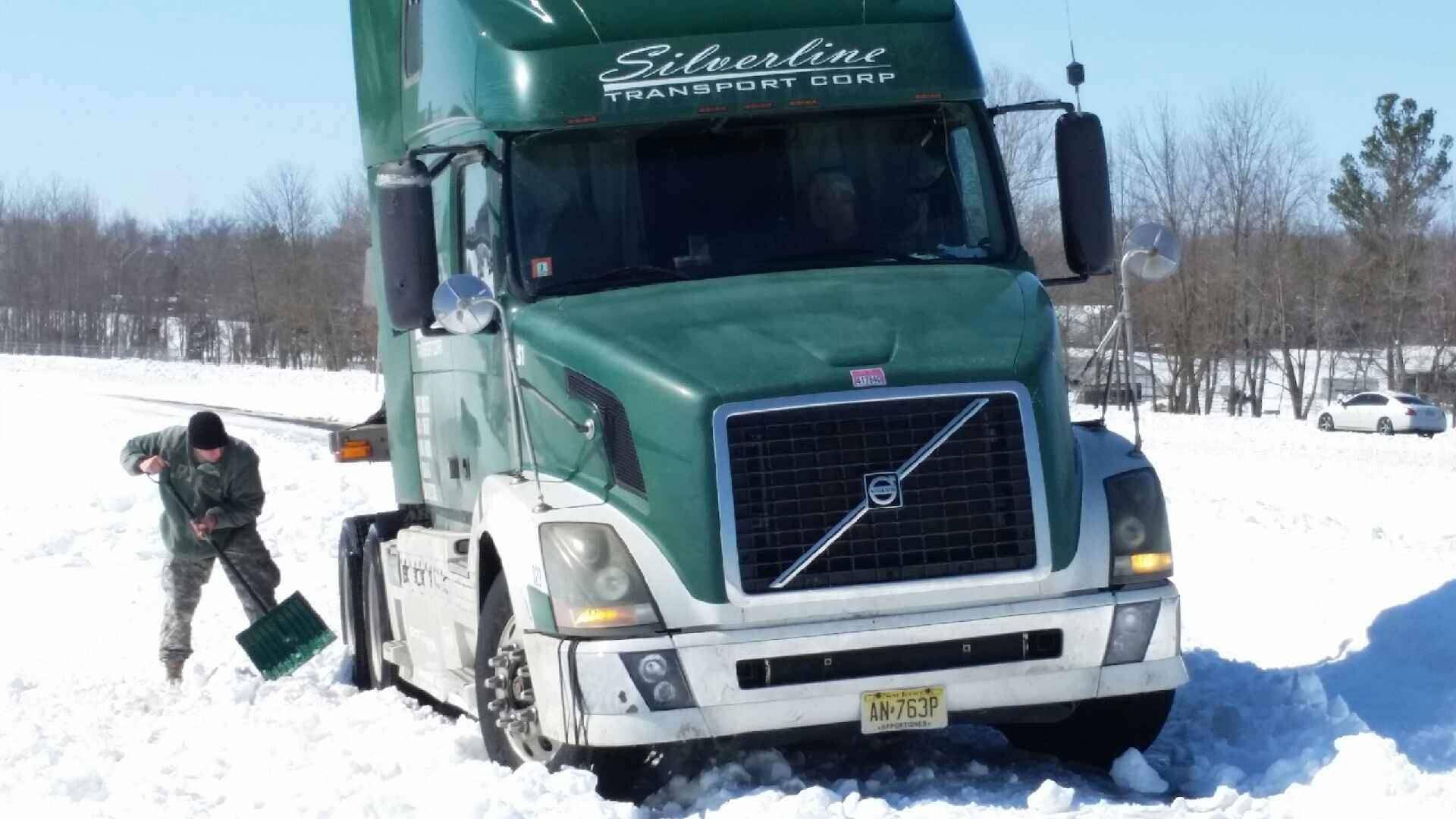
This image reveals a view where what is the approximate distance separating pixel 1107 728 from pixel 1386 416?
43.4m

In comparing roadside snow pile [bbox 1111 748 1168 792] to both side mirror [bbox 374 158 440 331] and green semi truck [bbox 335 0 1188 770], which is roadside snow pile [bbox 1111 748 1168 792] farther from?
side mirror [bbox 374 158 440 331]

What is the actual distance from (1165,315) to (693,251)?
60.7 metres

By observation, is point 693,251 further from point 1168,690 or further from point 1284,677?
point 1284,677

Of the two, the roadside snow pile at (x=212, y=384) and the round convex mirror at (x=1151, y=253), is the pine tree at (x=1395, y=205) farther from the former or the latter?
the round convex mirror at (x=1151, y=253)

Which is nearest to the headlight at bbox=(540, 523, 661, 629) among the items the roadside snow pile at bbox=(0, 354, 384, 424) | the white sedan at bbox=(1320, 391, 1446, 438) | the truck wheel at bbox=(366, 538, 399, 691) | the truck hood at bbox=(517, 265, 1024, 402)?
the truck hood at bbox=(517, 265, 1024, 402)

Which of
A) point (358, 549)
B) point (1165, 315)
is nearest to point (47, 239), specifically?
point (1165, 315)

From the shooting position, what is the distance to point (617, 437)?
20.7 ft

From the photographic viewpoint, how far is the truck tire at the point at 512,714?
6523 millimetres

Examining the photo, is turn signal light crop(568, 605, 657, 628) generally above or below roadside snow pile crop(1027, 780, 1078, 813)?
above

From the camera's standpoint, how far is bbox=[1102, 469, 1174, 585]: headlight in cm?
638

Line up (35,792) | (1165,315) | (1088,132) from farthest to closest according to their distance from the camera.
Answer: (1165,315), (1088,132), (35,792)

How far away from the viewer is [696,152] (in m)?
7.22

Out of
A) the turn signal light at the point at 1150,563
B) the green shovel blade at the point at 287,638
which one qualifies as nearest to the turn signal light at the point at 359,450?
the green shovel blade at the point at 287,638

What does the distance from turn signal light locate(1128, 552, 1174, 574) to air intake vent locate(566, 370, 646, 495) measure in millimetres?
1777
